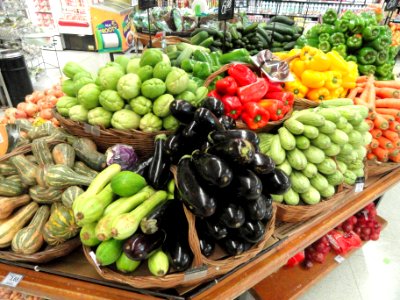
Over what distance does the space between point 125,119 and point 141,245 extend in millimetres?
573

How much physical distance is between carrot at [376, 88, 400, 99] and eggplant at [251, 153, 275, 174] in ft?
4.45

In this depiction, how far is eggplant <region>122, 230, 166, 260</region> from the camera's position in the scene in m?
0.77

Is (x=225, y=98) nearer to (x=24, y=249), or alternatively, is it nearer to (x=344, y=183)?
(x=344, y=183)

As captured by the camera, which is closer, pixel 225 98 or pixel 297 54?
pixel 225 98

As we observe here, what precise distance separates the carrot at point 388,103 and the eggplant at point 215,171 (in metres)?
1.37

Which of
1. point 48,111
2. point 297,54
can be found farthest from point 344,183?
point 48,111

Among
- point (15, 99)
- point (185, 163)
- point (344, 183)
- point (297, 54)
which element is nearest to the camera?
point (185, 163)

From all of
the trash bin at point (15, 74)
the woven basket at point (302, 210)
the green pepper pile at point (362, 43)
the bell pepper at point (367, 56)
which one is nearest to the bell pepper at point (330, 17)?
the green pepper pile at point (362, 43)

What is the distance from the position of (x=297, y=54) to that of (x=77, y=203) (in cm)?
148

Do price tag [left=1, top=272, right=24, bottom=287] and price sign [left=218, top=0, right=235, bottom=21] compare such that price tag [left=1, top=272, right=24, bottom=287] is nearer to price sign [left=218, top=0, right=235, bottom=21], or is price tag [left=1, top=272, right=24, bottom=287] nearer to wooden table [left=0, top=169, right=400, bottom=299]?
wooden table [left=0, top=169, right=400, bottom=299]

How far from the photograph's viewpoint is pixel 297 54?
167cm

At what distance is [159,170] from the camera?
3.24 feet

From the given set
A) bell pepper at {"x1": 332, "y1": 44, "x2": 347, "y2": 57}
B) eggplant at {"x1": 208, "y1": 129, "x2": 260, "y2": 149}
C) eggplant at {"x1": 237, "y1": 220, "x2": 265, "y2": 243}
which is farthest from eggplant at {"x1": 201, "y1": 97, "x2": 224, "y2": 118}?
bell pepper at {"x1": 332, "y1": 44, "x2": 347, "y2": 57}

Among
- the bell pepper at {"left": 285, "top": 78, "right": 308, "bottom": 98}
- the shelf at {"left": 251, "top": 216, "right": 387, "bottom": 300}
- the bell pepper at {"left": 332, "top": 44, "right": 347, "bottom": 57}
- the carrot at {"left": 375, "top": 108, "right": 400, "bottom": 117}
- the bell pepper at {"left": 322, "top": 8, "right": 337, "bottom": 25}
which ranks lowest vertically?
the shelf at {"left": 251, "top": 216, "right": 387, "bottom": 300}
